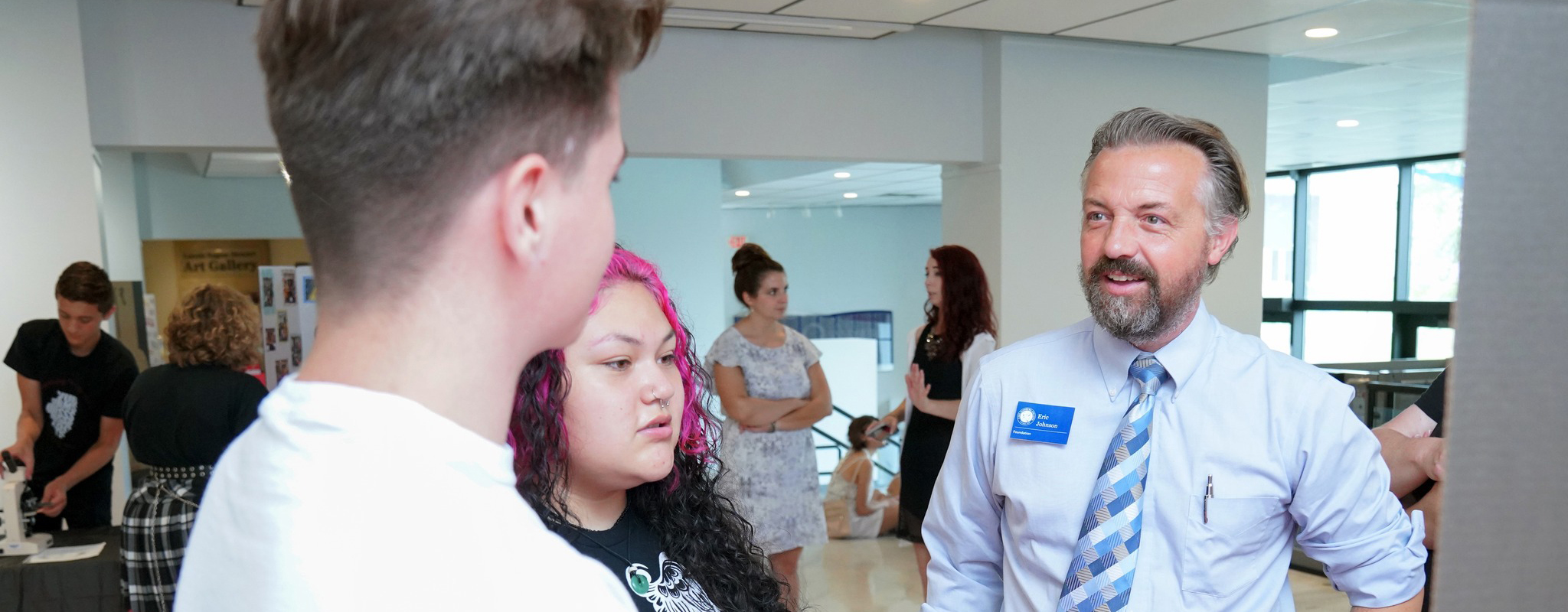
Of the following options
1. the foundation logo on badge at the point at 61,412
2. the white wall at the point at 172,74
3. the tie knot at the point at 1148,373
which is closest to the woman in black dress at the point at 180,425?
the foundation logo on badge at the point at 61,412

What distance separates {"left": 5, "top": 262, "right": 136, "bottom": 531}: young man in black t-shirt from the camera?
3711 millimetres

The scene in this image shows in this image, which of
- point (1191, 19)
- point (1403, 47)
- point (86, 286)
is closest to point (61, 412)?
point (86, 286)

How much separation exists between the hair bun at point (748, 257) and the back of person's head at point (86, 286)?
2431 mm

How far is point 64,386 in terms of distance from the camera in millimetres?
3770

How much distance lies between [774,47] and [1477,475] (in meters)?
5.20

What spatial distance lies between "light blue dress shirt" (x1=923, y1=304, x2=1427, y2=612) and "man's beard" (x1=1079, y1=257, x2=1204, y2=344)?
0.04 metres

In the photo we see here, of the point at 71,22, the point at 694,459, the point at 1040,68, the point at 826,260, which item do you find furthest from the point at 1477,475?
the point at 826,260

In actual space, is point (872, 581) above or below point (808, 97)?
below

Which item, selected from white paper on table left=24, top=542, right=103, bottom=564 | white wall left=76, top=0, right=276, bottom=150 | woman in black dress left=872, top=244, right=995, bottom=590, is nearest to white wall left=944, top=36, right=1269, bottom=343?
woman in black dress left=872, top=244, right=995, bottom=590

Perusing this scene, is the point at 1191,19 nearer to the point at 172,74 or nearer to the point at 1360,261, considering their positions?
the point at 172,74

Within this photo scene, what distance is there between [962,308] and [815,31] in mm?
1894

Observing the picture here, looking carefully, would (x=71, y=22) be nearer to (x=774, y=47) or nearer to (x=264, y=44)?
(x=774, y=47)

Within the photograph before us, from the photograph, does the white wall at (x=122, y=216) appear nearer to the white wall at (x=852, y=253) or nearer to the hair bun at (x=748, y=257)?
the hair bun at (x=748, y=257)

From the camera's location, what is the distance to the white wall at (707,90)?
4234 millimetres
